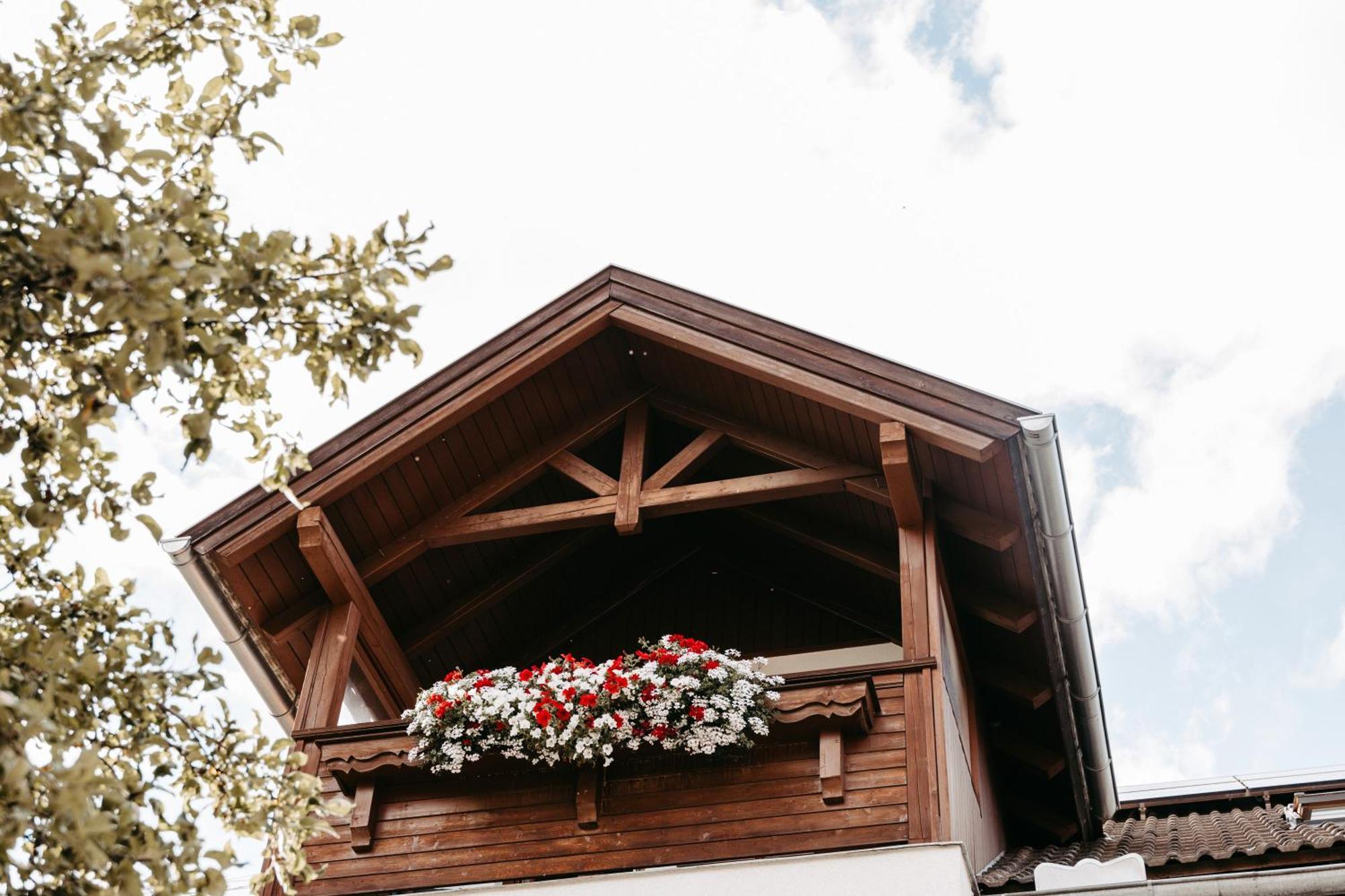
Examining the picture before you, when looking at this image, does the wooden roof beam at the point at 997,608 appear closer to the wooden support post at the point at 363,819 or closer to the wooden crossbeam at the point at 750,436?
the wooden crossbeam at the point at 750,436

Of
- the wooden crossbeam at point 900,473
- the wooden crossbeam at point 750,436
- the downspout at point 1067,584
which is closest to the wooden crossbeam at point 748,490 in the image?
the wooden crossbeam at point 750,436

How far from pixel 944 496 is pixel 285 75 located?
16.1 ft

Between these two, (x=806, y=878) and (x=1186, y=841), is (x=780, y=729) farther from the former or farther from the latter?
(x=1186, y=841)

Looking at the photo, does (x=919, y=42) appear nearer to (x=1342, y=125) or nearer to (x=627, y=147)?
(x=1342, y=125)

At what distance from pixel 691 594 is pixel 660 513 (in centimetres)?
182

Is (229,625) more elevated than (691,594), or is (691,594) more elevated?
(691,594)

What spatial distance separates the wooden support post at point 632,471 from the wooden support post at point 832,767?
6.36ft

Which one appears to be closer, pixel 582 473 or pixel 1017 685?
pixel 582 473

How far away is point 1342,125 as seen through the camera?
955 inches

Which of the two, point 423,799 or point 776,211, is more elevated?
point 776,211

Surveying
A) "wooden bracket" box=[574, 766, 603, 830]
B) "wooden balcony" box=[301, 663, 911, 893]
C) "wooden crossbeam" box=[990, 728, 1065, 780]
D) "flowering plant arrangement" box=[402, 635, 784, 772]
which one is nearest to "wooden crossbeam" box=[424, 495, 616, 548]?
"flowering plant arrangement" box=[402, 635, 784, 772]

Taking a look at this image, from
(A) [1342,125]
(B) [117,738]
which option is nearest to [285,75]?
(B) [117,738]

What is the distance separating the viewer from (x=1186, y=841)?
852cm

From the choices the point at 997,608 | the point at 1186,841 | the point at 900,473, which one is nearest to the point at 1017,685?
the point at 997,608
